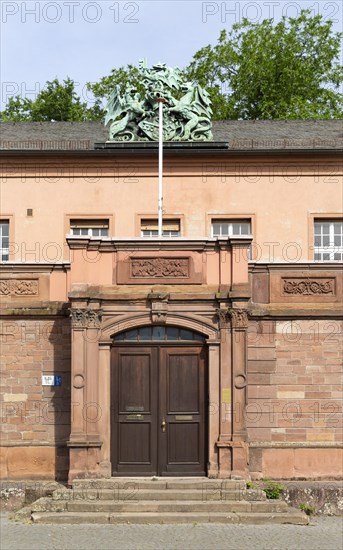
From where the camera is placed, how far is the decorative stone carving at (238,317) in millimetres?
18531

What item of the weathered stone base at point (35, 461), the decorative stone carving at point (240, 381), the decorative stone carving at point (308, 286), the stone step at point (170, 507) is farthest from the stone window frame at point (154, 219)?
the stone step at point (170, 507)

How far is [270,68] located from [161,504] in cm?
2779

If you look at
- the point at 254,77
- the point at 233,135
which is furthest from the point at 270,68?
the point at 233,135

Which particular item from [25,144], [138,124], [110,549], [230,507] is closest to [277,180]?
[138,124]

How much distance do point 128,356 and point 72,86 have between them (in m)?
26.0

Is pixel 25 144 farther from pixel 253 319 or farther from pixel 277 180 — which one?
pixel 253 319

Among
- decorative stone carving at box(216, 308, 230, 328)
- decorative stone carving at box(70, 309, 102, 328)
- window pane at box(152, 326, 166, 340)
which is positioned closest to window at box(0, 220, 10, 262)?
decorative stone carving at box(70, 309, 102, 328)

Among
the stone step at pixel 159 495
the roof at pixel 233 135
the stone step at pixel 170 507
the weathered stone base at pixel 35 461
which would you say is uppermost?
the roof at pixel 233 135

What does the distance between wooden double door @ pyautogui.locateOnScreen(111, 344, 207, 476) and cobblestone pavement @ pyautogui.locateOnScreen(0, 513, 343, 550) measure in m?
2.19

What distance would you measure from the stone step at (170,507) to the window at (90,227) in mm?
11018

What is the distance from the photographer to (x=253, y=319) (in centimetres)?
1936

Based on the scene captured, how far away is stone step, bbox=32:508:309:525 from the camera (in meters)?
16.8

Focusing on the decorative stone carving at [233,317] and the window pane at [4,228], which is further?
the window pane at [4,228]

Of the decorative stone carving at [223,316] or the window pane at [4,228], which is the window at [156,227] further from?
the decorative stone carving at [223,316]
